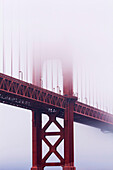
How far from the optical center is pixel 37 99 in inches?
1722

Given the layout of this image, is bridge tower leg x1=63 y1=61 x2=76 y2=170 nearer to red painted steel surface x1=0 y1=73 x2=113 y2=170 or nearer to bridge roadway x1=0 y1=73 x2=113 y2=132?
red painted steel surface x1=0 y1=73 x2=113 y2=170

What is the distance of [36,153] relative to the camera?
4975cm

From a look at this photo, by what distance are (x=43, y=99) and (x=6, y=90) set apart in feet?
18.9

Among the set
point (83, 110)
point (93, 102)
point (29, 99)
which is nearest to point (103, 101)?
point (93, 102)

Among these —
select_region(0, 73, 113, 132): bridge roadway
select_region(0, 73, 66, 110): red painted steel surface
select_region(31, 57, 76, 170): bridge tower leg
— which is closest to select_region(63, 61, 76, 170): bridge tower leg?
select_region(31, 57, 76, 170): bridge tower leg

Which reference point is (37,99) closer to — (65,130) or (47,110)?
(47,110)

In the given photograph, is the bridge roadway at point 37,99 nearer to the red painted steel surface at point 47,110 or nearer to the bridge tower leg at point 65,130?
the red painted steel surface at point 47,110

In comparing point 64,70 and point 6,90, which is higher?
point 64,70

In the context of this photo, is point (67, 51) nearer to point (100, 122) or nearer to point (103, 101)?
point (100, 122)

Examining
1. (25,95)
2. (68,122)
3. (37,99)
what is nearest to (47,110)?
(68,122)

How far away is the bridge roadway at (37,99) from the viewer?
1561 inches

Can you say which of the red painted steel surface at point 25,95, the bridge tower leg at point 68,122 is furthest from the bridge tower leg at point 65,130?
the red painted steel surface at point 25,95

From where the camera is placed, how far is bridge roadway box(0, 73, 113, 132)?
39.7m

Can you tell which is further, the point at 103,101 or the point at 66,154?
the point at 103,101
